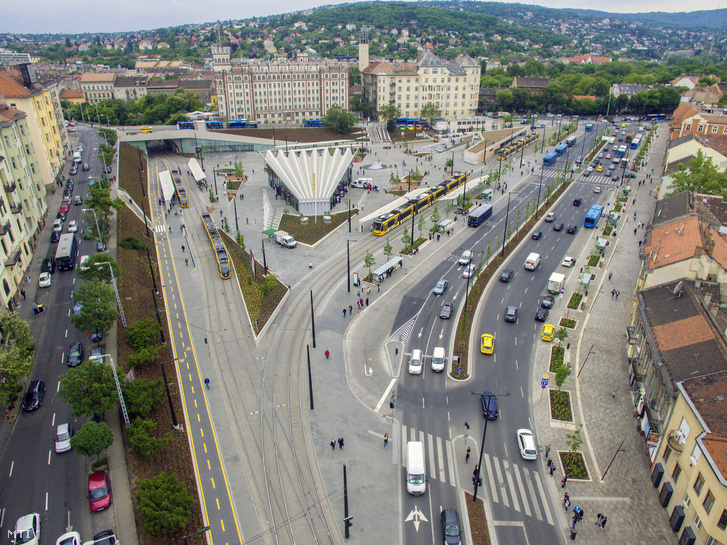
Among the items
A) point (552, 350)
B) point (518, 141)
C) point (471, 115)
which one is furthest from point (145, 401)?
point (471, 115)

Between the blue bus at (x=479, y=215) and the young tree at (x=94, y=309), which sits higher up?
the young tree at (x=94, y=309)

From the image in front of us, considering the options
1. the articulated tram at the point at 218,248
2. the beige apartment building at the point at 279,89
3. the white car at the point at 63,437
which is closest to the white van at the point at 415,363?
the white car at the point at 63,437

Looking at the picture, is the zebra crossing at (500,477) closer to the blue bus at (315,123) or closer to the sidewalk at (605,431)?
the sidewalk at (605,431)

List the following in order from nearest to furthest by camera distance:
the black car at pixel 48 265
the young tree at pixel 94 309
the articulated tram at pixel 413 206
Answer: the young tree at pixel 94 309 → the black car at pixel 48 265 → the articulated tram at pixel 413 206

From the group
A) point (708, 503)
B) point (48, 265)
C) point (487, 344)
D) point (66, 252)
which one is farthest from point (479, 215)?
point (48, 265)

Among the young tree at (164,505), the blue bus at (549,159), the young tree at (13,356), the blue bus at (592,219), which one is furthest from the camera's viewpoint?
the blue bus at (549,159)
